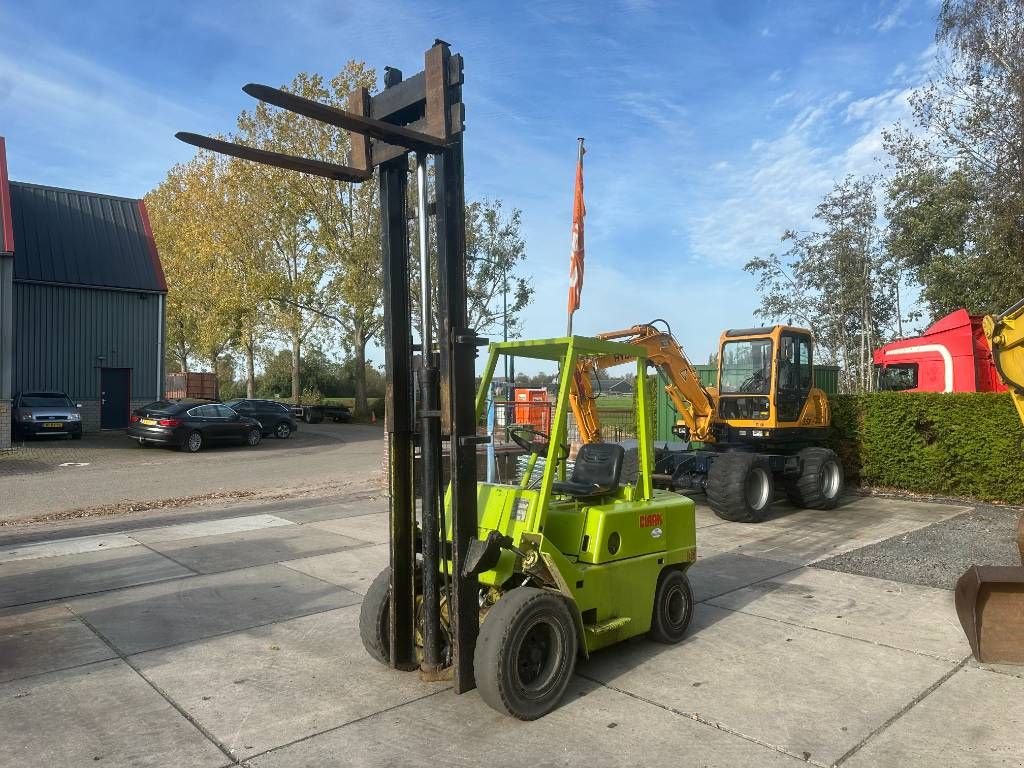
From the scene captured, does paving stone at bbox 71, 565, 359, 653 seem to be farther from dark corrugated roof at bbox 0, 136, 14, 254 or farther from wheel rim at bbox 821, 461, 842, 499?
dark corrugated roof at bbox 0, 136, 14, 254

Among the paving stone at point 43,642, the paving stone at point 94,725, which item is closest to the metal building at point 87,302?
the paving stone at point 43,642

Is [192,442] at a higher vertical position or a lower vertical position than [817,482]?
higher

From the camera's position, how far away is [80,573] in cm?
764

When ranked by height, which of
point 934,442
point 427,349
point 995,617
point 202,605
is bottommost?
point 202,605

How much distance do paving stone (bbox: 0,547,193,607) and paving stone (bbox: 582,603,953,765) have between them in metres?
4.73

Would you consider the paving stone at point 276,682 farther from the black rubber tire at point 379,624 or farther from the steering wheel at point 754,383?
the steering wheel at point 754,383

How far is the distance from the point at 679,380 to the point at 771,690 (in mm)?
7669

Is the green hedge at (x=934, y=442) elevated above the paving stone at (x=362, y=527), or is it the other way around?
the green hedge at (x=934, y=442)

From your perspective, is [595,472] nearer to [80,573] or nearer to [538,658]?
[538,658]

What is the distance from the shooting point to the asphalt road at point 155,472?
13320 millimetres

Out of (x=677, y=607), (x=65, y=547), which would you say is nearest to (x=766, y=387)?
(x=677, y=607)

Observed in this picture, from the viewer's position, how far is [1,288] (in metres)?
20.2

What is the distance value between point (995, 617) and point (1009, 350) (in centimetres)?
238

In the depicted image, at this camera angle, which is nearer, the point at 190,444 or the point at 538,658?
the point at 538,658
